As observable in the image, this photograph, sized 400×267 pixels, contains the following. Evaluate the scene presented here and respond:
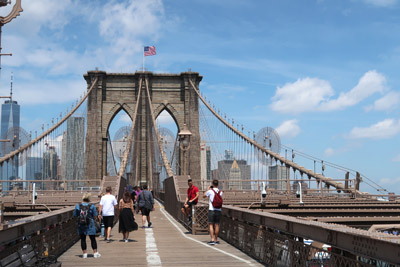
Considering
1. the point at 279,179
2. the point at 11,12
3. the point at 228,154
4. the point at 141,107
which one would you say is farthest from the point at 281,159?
the point at 11,12

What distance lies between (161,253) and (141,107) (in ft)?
183

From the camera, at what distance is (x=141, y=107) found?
67.1 metres

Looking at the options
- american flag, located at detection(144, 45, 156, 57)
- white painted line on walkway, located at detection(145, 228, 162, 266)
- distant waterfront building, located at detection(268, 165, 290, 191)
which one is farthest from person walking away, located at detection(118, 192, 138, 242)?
american flag, located at detection(144, 45, 156, 57)

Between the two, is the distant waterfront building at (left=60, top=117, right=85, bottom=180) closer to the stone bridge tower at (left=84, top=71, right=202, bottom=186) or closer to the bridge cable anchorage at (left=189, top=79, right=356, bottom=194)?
the stone bridge tower at (left=84, top=71, right=202, bottom=186)

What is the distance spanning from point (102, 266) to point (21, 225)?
221 cm

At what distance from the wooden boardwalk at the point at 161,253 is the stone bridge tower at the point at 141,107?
4881 cm

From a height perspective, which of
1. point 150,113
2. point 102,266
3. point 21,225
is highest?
point 150,113

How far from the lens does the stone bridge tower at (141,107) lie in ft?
213

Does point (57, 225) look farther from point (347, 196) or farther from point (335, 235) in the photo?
point (347, 196)

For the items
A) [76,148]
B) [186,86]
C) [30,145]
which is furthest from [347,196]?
[76,148]

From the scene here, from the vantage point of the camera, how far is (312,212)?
56.2 ft

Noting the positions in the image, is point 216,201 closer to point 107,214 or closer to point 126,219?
point 126,219

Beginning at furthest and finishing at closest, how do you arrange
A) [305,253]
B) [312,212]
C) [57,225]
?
[312,212] < [57,225] < [305,253]

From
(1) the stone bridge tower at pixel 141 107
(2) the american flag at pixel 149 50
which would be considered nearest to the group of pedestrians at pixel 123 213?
(1) the stone bridge tower at pixel 141 107
